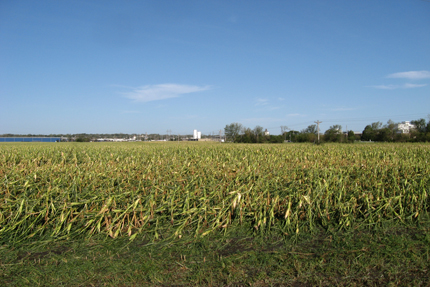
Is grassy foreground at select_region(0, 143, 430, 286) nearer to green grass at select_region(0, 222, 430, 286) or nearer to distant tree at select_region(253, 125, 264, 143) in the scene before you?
green grass at select_region(0, 222, 430, 286)

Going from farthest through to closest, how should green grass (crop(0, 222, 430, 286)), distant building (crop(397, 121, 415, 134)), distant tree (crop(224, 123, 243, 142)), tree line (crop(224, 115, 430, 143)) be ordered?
distant tree (crop(224, 123, 243, 142)) < distant building (crop(397, 121, 415, 134)) < tree line (crop(224, 115, 430, 143)) < green grass (crop(0, 222, 430, 286))

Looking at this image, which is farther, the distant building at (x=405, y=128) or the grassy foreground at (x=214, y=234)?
the distant building at (x=405, y=128)

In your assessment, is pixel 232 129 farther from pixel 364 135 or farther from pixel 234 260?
pixel 234 260

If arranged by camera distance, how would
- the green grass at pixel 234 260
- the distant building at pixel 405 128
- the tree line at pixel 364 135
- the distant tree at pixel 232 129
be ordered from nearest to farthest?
the green grass at pixel 234 260 → the tree line at pixel 364 135 → the distant building at pixel 405 128 → the distant tree at pixel 232 129

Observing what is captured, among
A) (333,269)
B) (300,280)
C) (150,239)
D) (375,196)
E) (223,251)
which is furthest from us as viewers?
(375,196)

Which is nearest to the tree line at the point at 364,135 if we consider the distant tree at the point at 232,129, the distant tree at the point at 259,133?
the distant tree at the point at 259,133

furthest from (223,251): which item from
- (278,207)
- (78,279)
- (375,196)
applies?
(375,196)

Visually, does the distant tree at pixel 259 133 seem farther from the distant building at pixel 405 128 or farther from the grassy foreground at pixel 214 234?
the grassy foreground at pixel 214 234

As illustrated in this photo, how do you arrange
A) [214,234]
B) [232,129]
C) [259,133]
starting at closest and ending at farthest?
1. [214,234]
2. [259,133]
3. [232,129]

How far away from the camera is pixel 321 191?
13.3 ft

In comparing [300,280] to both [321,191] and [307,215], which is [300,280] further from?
[321,191]

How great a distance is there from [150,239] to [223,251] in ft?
3.29

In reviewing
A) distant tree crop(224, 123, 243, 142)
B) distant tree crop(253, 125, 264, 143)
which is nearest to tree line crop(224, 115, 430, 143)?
distant tree crop(253, 125, 264, 143)

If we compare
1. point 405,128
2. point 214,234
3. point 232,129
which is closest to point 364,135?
point 405,128
